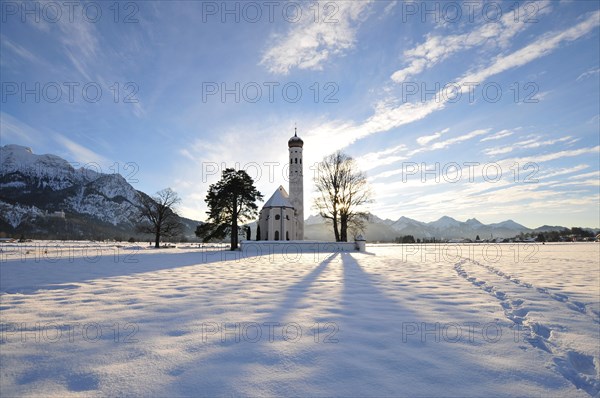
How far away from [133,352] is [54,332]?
5.83 feet

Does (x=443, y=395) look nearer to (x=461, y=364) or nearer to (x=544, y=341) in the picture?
(x=461, y=364)

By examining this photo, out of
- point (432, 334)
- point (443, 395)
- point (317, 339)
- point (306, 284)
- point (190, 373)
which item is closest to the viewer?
point (443, 395)

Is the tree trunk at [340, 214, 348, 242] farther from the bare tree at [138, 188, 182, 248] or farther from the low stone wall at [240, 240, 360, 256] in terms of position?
the bare tree at [138, 188, 182, 248]

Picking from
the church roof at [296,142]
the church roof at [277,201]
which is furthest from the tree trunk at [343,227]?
the church roof at [296,142]

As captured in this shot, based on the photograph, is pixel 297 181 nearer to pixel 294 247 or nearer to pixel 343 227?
pixel 343 227

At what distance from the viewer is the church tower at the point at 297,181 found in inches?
1665

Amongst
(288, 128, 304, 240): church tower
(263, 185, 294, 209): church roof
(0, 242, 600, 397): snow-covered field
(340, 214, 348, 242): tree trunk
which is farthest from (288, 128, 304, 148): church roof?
(0, 242, 600, 397): snow-covered field

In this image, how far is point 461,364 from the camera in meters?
3.42

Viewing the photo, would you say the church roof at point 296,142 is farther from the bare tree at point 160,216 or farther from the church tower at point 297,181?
the bare tree at point 160,216

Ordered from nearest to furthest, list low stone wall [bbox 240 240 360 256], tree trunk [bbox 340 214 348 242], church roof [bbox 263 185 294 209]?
low stone wall [bbox 240 240 360 256] < tree trunk [bbox 340 214 348 242] < church roof [bbox 263 185 294 209]

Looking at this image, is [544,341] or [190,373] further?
[544,341]

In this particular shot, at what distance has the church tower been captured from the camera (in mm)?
42281

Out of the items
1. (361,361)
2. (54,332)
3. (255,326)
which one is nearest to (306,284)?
(255,326)

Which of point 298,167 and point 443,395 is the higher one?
point 298,167
